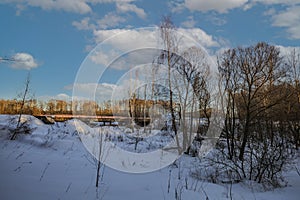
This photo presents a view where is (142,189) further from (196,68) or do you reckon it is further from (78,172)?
(196,68)

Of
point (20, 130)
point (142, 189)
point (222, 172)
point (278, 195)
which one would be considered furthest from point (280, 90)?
point (20, 130)

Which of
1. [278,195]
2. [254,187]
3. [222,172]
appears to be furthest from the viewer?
[222,172]

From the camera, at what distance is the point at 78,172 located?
240 inches

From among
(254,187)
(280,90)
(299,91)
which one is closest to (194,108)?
(280,90)

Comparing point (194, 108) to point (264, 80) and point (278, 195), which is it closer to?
point (264, 80)

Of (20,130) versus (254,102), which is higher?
(254,102)

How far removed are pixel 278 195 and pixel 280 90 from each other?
28.1 feet

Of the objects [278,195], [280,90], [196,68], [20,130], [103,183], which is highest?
[196,68]

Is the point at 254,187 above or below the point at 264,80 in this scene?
below

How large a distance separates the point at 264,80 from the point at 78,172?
358 inches

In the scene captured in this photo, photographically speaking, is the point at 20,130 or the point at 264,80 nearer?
the point at 20,130

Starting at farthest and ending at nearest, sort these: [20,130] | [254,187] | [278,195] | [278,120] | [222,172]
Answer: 1. [278,120]
2. [20,130]
3. [222,172]
4. [254,187]
5. [278,195]

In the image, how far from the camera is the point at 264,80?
35.6ft

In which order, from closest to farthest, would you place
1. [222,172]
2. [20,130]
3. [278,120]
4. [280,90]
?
[222,172] < [20,130] < [280,90] < [278,120]
